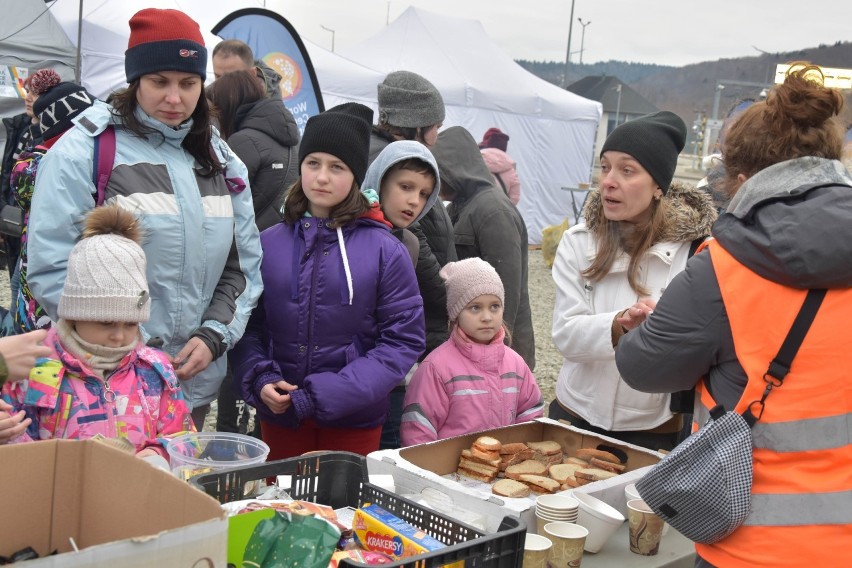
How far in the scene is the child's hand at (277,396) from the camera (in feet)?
8.54

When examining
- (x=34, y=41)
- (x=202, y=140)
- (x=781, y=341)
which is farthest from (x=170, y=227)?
(x=34, y=41)

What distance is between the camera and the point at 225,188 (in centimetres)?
267

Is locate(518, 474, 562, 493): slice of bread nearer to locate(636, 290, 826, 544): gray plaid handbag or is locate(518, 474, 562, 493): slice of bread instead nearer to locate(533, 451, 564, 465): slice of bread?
locate(533, 451, 564, 465): slice of bread

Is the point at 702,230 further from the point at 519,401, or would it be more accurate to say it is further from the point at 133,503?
the point at 133,503

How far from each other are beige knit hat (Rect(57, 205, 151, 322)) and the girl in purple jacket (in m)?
0.60

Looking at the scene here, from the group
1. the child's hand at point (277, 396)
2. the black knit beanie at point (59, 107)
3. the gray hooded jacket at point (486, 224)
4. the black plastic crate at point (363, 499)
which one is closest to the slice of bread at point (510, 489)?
the black plastic crate at point (363, 499)

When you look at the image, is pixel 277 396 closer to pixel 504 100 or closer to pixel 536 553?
pixel 536 553

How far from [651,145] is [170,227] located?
1.58m

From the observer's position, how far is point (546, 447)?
8.58 ft

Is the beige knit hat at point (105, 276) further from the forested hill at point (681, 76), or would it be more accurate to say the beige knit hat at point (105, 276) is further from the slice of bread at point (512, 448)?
the forested hill at point (681, 76)

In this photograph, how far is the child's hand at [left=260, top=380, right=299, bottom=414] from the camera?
102 inches

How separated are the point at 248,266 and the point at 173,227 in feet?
1.07

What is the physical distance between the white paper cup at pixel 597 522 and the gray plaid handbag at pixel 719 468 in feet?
0.82

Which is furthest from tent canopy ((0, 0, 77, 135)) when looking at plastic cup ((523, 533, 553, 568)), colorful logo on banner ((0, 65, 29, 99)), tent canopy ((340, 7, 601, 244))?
plastic cup ((523, 533, 553, 568))
